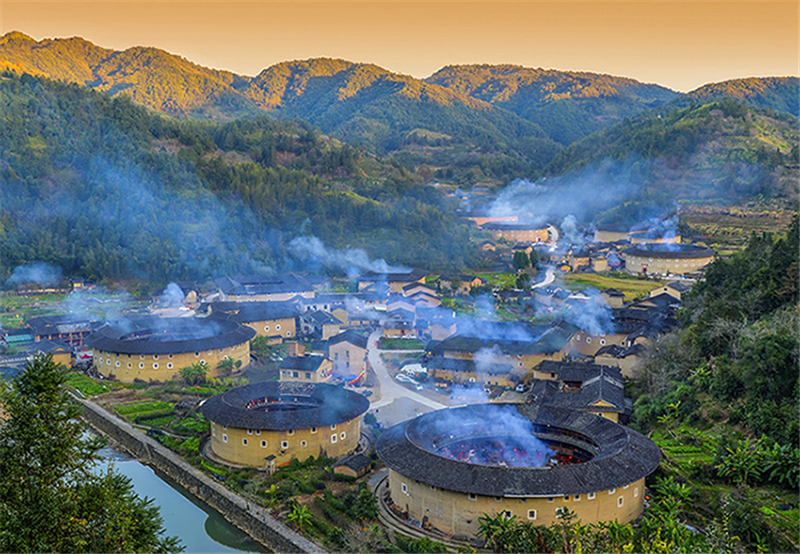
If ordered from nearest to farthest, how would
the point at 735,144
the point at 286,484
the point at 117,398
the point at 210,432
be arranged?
the point at 286,484, the point at 210,432, the point at 117,398, the point at 735,144

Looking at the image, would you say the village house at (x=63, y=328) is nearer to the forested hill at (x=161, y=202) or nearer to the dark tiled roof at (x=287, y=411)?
the forested hill at (x=161, y=202)

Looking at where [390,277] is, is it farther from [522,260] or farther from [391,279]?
[522,260]

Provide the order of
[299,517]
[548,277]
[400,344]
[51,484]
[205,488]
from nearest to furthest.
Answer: [51,484] < [299,517] < [205,488] < [400,344] < [548,277]

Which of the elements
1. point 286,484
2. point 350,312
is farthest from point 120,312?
point 286,484

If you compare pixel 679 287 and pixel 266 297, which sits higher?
pixel 679 287

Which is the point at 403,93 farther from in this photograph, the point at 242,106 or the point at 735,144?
the point at 735,144

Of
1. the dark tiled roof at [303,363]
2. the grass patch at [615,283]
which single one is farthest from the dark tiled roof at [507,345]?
the grass patch at [615,283]

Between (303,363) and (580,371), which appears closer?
(580,371)

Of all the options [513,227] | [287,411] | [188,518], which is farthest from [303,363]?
[513,227]
